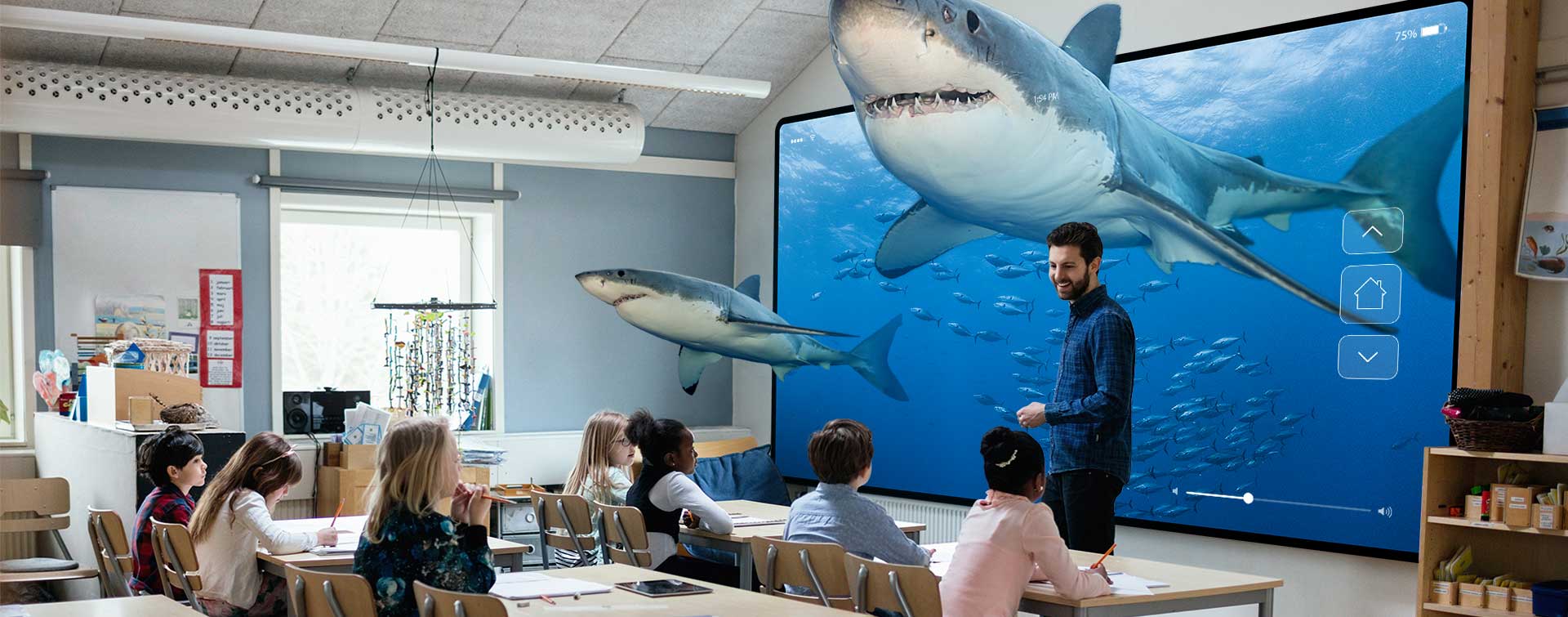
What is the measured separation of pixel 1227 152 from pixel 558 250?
12.0 feet

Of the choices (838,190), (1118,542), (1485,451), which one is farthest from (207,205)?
(1485,451)

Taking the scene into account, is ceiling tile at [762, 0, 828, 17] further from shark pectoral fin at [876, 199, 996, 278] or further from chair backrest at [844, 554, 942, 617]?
chair backrest at [844, 554, 942, 617]

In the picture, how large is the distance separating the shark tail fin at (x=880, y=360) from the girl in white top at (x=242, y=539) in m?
3.38

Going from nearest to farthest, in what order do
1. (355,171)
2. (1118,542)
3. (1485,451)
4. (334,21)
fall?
(1485,451) < (1118,542) < (334,21) < (355,171)

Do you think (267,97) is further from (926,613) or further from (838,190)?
(926,613)

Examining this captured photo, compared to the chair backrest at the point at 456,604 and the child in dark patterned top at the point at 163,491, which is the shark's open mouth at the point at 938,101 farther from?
the chair backrest at the point at 456,604

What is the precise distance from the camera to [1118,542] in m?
5.88

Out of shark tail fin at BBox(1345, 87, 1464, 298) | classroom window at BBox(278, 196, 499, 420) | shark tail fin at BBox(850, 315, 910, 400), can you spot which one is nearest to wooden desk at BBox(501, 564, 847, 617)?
shark tail fin at BBox(1345, 87, 1464, 298)

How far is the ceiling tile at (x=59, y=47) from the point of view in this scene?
232 inches

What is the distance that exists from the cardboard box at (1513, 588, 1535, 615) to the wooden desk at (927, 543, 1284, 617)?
1308 mm

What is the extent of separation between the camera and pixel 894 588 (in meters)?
3.18

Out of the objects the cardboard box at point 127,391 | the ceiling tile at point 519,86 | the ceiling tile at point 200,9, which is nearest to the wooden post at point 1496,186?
the ceiling tile at point 519,86

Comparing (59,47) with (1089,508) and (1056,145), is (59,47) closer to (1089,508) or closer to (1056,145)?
(1056,145)

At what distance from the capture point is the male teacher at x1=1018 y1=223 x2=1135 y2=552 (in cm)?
389
